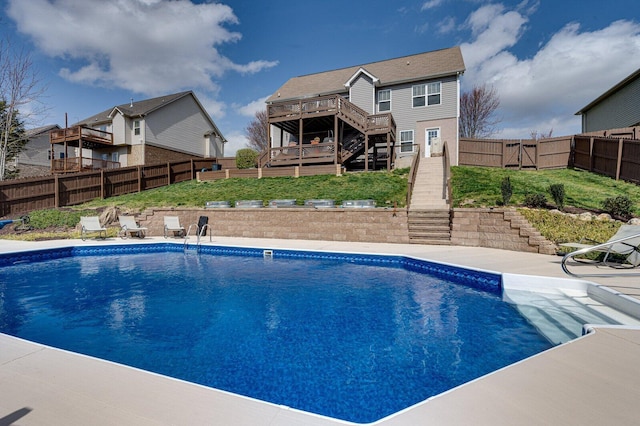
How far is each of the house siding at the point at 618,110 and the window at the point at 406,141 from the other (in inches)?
529

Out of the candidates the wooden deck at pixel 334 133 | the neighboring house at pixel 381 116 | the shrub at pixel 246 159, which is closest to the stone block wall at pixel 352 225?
the wooden deck at pixel 334 133

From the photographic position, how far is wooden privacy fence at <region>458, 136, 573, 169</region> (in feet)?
57.6

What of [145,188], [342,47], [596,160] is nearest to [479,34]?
[342,47]

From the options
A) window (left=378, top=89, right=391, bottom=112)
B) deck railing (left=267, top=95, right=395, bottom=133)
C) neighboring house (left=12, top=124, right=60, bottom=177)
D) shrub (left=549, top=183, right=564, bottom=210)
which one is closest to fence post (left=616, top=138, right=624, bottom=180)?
shrub (left=549, top=183, right=564, bottom=210)

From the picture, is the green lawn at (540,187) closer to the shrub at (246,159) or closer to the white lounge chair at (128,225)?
the white lounge chair at (128,225)

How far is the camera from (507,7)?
20594 mm

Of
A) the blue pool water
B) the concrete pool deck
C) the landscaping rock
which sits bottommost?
the blue pool water

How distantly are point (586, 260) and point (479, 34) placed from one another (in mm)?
27274

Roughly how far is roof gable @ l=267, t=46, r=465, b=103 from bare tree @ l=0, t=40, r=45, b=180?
15271mm

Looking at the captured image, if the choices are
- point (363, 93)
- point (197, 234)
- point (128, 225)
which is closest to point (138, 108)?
point (128, 225)

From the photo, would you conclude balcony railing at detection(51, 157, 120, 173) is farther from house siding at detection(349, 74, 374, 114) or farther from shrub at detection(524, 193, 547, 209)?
shrub at detection(524, 193, 547, 209)

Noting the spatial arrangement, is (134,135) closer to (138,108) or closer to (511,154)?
(138,108)

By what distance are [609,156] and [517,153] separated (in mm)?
4848

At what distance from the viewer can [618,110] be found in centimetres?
2123
